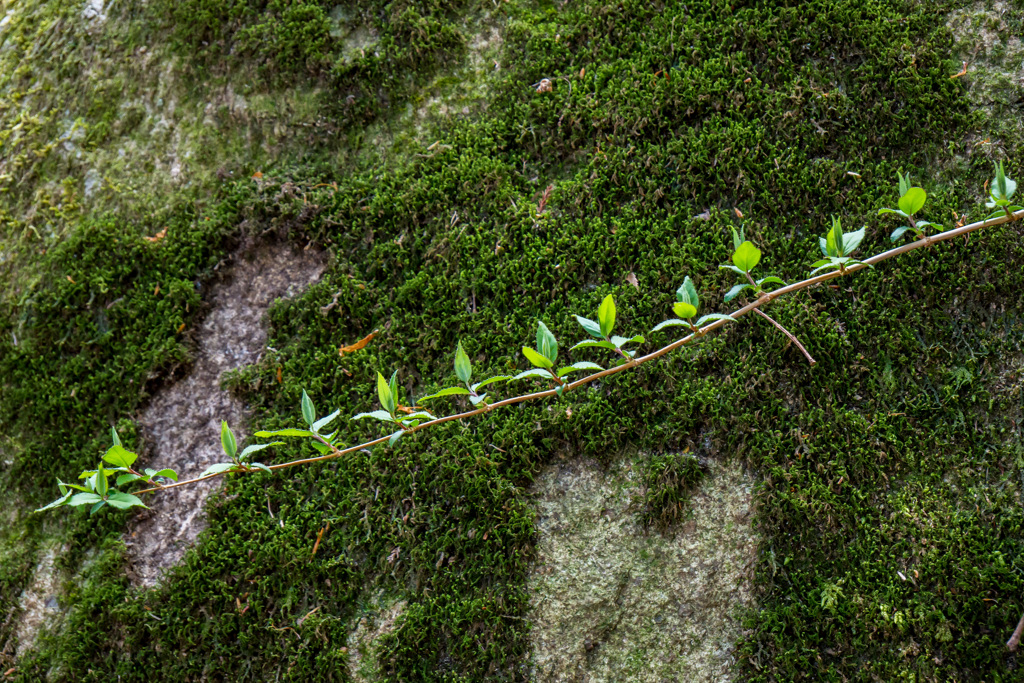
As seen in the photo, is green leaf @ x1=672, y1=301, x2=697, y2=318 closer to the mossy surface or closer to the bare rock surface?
the mossy surface

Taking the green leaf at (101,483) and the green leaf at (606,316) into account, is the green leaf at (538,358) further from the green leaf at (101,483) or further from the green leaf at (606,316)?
the green leaf at (101,483)

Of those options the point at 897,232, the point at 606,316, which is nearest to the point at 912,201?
the point at 897,232

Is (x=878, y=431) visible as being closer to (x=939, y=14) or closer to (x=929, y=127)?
(x=929, y=127)

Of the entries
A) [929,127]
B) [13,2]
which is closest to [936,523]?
[929,127]

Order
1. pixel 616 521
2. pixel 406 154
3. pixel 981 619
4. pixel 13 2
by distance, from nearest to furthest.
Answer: pixel 981 619, pixel 616 521, pixel 406 154, pixel 13 2

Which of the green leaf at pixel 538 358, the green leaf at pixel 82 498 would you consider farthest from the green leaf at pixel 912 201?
the green leaf at pixel 82 498

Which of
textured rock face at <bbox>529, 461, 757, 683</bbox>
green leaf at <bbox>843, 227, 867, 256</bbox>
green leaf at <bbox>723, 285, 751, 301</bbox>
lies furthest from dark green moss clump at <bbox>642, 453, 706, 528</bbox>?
green leaf at <bbox>843, 227, 867, 256</bbox>
